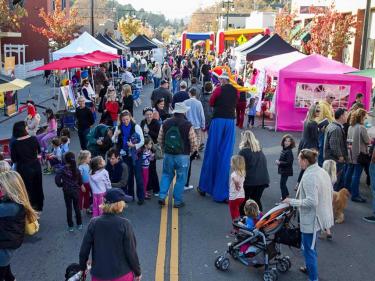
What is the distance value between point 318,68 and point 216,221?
969cm

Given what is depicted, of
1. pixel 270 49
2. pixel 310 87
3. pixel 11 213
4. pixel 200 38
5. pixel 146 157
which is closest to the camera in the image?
pixel 11 213

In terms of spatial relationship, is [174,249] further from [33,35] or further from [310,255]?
[33,35]

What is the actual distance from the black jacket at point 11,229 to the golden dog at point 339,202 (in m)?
5.29

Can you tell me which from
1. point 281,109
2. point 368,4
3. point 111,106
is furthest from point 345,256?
point 368,4

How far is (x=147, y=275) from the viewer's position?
630cm

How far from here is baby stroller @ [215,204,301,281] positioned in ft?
20.3

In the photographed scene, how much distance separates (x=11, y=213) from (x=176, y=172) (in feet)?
13.2

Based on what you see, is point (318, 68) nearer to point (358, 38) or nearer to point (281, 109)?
point (281, 109)

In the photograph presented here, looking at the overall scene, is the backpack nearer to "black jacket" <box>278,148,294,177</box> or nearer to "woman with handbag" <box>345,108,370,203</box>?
"black jacket" <box>278,148,294,177</box>

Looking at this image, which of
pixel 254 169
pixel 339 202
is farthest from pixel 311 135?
pixel 254 169

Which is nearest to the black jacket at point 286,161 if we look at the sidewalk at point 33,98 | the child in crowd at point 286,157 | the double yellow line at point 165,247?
the child in crowd at point 286,157

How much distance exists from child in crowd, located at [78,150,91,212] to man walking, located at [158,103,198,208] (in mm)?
1390

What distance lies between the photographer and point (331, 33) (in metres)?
25.0

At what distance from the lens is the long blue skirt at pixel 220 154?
9.26m
